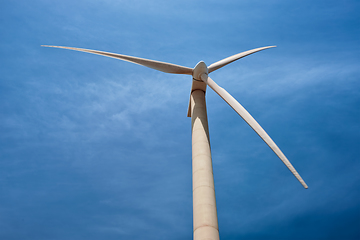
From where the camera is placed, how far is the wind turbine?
21602 millimetres

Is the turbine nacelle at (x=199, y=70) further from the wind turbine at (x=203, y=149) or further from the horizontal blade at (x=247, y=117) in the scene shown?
the horizontal blade at (x=247, y=117)

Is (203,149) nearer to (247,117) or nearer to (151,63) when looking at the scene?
(247,117)

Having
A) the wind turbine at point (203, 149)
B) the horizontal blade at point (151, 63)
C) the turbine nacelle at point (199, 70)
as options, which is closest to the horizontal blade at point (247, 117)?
the wind turbine at point (203, 149)

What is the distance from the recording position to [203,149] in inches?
1008

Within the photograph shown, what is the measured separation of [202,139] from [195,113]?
12.5 feet

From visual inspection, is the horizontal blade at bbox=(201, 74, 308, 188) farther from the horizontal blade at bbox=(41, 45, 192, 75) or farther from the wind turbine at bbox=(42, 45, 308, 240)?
the horizontal blade at bbox=(41, 45, 192, 75)

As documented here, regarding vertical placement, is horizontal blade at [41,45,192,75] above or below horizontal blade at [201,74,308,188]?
above

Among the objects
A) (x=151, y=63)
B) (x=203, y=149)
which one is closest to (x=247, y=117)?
(x=203, y=149)

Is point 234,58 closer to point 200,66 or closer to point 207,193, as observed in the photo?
point 200,66

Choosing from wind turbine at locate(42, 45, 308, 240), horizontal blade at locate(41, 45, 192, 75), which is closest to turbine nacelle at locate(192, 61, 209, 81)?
wind turbine at locate(42, 45, 308, 240)

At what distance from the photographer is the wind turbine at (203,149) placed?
21602 millimetres

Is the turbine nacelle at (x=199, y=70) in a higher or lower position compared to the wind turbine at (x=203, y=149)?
higher

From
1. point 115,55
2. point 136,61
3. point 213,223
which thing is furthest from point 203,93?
point 213,223

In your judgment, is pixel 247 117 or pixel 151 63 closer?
pixel 247 117
